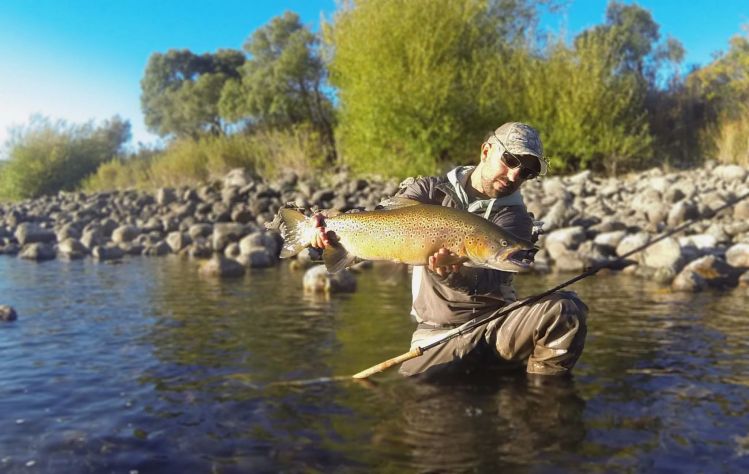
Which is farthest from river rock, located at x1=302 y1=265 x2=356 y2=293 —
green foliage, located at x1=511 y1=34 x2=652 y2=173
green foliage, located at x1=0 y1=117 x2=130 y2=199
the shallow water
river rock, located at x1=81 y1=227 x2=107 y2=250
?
green foliage, located at x1=0 y1=117 x2=130 y2=199

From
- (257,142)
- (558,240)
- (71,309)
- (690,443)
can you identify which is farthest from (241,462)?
(257,142)

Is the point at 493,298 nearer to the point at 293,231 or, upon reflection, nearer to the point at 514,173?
the point at 514,173

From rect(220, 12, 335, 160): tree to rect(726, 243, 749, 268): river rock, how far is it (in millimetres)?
22502

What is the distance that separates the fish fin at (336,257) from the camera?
4082 millimetres

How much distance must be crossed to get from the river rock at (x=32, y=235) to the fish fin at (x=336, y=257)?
1670 cm

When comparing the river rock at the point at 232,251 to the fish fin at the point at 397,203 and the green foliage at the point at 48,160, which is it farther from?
the green foliage at the point at 48,160

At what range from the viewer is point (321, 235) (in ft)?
13.3

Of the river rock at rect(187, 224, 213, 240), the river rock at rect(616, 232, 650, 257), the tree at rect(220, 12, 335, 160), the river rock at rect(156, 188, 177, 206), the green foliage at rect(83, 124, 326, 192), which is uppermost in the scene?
the tree at rect(220, 12, 335, 160)

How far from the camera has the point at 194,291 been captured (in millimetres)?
10594

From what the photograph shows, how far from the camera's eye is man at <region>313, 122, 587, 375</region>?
4.48m

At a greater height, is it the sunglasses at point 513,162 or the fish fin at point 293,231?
the sunglasses at point 513,162

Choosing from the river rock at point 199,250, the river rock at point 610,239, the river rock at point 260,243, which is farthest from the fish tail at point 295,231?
the river rock at point 199,250

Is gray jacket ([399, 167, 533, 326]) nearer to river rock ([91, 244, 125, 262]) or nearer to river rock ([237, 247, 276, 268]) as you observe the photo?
river rock ([237, 247, 276, 268])

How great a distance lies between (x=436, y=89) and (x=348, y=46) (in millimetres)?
3668
